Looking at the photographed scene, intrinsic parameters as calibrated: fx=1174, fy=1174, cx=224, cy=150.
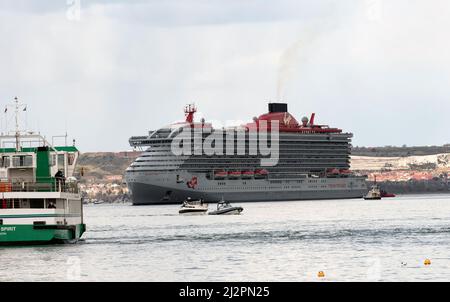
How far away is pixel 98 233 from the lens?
96125mm

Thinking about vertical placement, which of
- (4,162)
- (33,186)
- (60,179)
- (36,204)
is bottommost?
(36,204)

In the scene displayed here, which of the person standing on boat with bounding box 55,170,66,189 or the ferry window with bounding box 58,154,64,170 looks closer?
the person standing on boat with bounding box 55,170,66,189

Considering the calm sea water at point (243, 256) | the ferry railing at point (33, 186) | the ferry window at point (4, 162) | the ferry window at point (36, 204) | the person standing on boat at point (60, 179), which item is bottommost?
the calm sea water at point (243, 256)

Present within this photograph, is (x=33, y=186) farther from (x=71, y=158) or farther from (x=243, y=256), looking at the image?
(x=243, y=256)

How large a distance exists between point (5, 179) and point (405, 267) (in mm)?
26163

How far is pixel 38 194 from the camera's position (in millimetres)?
67000

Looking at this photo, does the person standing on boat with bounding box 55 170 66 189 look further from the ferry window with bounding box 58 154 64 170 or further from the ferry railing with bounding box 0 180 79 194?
the ferry window with bounding box 58 154 64 170

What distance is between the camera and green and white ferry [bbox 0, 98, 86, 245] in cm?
6650

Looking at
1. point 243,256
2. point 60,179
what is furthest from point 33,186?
point 243,256

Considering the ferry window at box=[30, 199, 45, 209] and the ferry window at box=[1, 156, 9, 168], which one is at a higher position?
the ferry window at box=[1, 156, 9, 168]

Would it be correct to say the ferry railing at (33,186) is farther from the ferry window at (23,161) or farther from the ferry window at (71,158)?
the ferry window at (71,158)

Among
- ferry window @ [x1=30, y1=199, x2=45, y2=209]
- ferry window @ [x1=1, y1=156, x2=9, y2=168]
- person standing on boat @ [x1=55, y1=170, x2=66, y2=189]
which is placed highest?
ferry window @ [x1=1, y1=156, x2=9, y2=168]

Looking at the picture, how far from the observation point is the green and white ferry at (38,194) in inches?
2618
